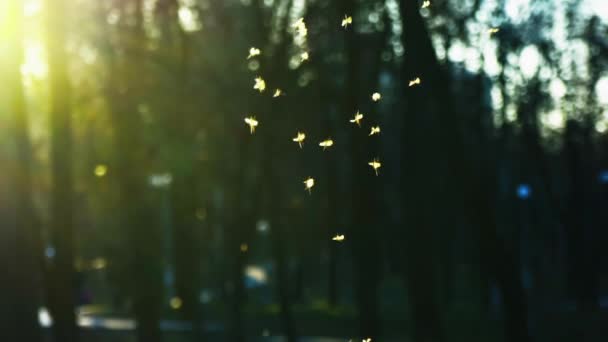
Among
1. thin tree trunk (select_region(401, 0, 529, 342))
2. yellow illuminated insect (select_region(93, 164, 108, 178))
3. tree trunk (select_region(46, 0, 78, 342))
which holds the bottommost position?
thin tree trunk (select_region(401, 0, 529, 342))

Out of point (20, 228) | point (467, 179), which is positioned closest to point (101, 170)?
point (20, 228)

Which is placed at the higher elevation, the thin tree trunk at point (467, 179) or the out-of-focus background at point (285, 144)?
the out-of-focus background at point (285, 144)

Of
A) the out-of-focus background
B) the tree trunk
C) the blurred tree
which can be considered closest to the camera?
the blurred tree

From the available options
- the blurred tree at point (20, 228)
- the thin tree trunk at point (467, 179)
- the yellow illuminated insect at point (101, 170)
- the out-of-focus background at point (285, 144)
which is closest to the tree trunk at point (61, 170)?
the out-of-focus background at point (285, 144)

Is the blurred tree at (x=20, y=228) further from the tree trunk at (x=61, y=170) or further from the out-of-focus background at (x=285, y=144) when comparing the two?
the tree trunk at (x=61, y=170)

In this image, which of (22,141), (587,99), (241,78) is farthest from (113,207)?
(22,141)

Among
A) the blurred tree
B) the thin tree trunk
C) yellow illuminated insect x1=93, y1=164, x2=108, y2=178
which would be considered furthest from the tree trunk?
yellow illuminated insect x1=93, y1=164, x2=108, y2=178

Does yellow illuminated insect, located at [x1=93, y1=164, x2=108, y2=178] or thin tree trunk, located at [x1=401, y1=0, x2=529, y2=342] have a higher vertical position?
yellow illuminated insect, located at [x1=93, y1=164, x2=108, y2=178]

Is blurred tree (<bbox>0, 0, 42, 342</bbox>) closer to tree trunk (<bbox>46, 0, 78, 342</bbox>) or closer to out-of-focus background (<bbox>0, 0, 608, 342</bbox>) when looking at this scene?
out-of-focus background (<bbox>0, 0, 608, 342</bbox>)

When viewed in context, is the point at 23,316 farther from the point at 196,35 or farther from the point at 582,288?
the point at 582,288
